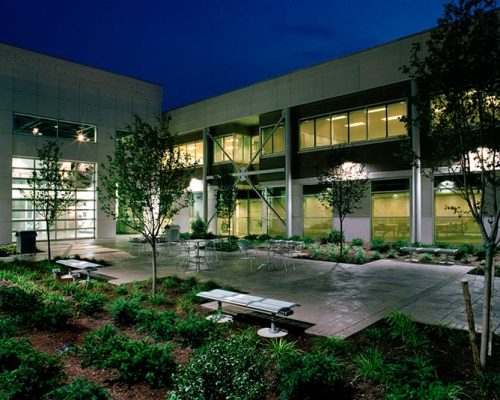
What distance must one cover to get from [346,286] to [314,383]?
621 centimetres

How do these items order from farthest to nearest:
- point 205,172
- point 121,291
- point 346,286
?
1. point 205,172
2. point 346,286
3. point 121,291

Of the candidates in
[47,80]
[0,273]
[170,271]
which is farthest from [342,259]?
[47,80]

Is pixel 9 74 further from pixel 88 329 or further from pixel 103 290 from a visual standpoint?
pixel 88 329

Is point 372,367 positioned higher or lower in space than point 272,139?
lower

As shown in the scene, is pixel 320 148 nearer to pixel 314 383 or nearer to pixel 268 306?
pixel 268 306

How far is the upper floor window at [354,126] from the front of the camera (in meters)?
19.4

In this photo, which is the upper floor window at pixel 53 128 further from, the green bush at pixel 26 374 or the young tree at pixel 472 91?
A: the young tree at pixel 472 91

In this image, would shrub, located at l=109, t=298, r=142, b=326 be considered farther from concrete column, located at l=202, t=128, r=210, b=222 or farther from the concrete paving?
concrete column, located at l=202, t=128, r=210, b=222

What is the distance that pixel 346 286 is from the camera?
32.1 feet

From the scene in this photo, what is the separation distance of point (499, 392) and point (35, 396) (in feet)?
15.5

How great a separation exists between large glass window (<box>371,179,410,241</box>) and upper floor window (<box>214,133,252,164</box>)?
34.7 ft

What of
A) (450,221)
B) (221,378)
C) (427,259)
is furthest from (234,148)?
(221,378)

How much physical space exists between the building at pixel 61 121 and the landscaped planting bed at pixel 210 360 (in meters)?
17.4

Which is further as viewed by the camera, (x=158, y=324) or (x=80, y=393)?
(x=158, y=324)
